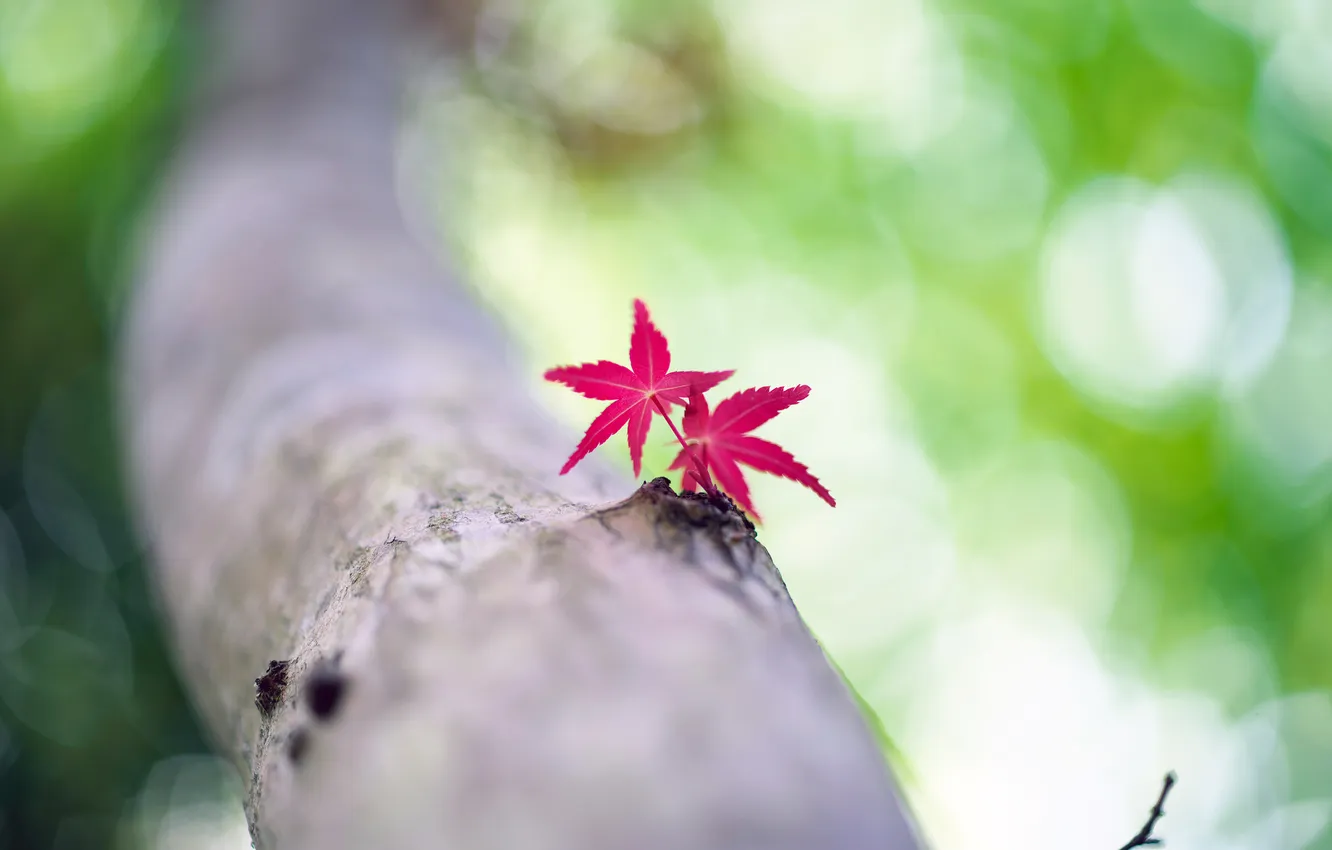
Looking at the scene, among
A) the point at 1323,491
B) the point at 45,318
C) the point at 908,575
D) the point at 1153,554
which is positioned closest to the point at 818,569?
the point at 908,575

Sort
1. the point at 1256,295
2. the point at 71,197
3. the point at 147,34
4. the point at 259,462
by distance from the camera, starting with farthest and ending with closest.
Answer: the point at 1256,295
the point at 71,197
the point at 147,34
the point at 259,462

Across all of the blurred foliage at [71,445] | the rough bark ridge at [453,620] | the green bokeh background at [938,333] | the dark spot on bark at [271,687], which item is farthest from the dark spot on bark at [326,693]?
the blurred foliage at [71,445]

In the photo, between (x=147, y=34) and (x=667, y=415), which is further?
(x=147, y=34)

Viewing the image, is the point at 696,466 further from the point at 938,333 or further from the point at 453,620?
the point at 938,333

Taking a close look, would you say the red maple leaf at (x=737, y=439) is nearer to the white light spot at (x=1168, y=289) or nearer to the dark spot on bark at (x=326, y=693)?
the dark spot on bark at (x=326, y=693)

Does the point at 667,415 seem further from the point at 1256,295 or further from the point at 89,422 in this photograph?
the point at 1256,295

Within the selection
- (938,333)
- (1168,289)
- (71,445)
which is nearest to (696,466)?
(71,445)
